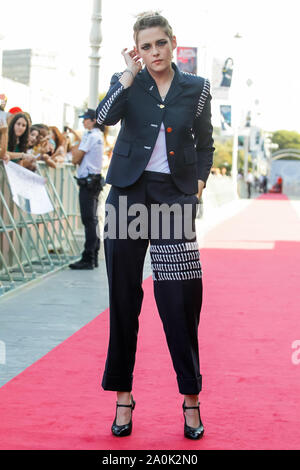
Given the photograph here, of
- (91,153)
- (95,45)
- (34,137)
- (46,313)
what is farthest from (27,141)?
(95,45)

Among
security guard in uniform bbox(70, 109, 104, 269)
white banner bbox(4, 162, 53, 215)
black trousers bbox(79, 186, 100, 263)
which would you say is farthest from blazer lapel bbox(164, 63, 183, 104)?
black trousers bbox(79, 186, 100, 263)

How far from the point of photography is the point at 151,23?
4.16 meters

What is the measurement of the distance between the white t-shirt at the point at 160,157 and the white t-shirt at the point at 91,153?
21.4 feet

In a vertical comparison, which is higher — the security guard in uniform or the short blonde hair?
the short blonde hair

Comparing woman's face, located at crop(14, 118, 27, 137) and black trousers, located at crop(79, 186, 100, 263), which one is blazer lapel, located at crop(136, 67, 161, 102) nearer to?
woman's face, located at crop(14, 118, 27, 137)

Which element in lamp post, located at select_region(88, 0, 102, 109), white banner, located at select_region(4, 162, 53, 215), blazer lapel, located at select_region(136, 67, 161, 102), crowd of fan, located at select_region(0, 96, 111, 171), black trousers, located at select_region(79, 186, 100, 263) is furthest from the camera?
lamp post, located at select_region(88, 0, 102, 109)

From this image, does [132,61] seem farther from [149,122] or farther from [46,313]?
[46,313]

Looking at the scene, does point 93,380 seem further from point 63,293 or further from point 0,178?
point 0,178

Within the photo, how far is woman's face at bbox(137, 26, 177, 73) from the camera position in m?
4.15

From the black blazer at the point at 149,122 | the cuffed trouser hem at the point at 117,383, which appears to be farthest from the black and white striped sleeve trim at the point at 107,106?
the cuffed trouser hem at the point at 117,383

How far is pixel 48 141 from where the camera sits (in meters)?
11.8

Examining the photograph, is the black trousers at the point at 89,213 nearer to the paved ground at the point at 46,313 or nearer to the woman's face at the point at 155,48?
the paved ground at the point at 46,313

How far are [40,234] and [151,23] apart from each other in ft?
24.8
